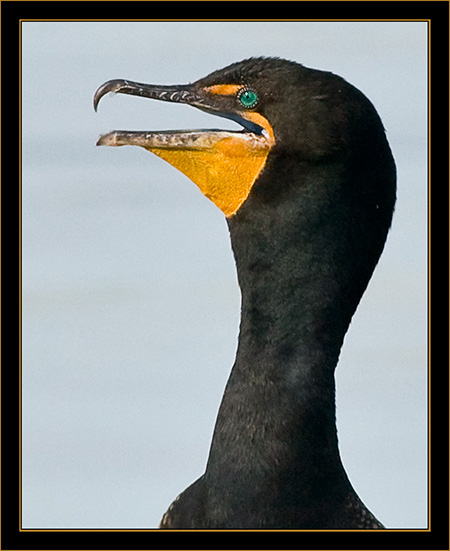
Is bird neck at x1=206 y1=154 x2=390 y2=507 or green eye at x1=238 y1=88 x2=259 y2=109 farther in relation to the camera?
green eye at x1=238 y1=88 x2=259 y2=109

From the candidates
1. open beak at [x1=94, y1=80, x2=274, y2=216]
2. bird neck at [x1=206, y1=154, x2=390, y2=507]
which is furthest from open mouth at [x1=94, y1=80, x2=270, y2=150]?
bird neck at [x1=206, y1=154, x2=390, y2=507]

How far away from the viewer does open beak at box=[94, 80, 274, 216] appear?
195 inches

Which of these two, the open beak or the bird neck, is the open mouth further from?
the bird neck

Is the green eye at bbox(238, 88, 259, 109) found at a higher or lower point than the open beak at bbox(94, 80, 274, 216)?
higher

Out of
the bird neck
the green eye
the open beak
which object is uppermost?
the green eye

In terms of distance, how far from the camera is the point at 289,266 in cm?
489

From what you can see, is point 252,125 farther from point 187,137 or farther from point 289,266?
point 289,266

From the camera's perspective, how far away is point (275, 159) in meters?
4.92

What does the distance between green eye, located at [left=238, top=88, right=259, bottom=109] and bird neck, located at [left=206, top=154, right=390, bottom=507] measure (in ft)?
0.91

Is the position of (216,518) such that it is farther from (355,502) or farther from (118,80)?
(118,80)

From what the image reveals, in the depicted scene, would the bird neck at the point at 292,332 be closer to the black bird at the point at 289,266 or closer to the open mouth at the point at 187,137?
the black bird at the point at 289,266

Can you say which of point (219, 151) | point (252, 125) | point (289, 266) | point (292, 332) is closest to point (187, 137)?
point (219, 151)

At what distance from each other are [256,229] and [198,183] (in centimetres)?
35

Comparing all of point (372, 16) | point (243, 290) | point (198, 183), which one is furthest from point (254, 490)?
point (372, 16)
